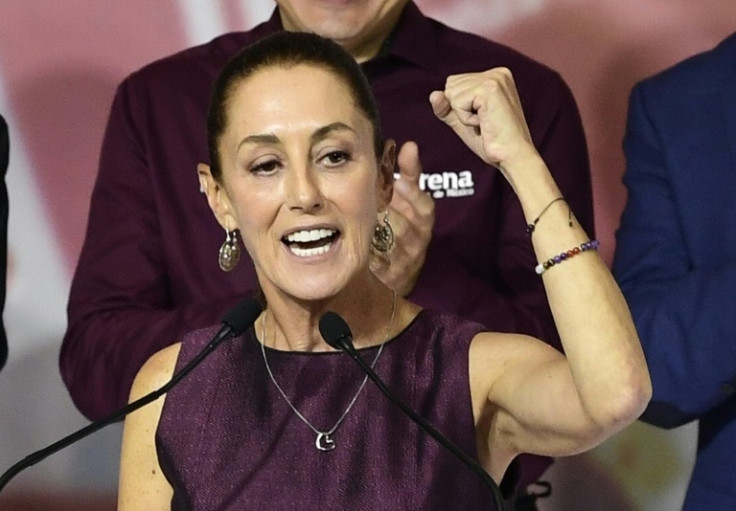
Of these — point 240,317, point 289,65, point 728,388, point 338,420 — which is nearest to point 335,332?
point 240,317

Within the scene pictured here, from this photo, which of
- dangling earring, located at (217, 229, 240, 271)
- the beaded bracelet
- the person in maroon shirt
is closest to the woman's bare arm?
dangling earring, located at (217, 229, 240, 271)

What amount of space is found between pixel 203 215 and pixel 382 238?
506 mm

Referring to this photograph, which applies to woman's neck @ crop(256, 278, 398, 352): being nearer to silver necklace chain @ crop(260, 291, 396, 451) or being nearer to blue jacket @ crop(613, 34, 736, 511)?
silver necklace chain @ crop(260, 291, 396, 451)

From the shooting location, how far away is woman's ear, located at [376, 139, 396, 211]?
1398 millimetres

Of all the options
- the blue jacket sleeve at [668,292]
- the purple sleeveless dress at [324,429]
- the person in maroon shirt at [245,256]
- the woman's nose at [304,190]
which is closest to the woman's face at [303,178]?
the woman's nose at [304,190]

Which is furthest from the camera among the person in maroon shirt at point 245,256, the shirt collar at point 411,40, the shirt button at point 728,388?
the shirt collar at point 411,40

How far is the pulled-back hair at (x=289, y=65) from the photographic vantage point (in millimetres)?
1362

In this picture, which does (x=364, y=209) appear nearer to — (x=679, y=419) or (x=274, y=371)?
(x=274, y=371)

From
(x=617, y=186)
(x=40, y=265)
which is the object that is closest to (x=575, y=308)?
(x=617, y=186)

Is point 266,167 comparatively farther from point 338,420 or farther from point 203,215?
point 203,215

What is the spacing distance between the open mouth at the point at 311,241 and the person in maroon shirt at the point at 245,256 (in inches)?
15.1

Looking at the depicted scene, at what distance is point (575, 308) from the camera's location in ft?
3.96

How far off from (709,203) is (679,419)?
281 millimetres

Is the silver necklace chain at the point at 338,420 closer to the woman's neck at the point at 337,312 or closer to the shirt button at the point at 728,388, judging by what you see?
the woman's neck at the point at 337,312
